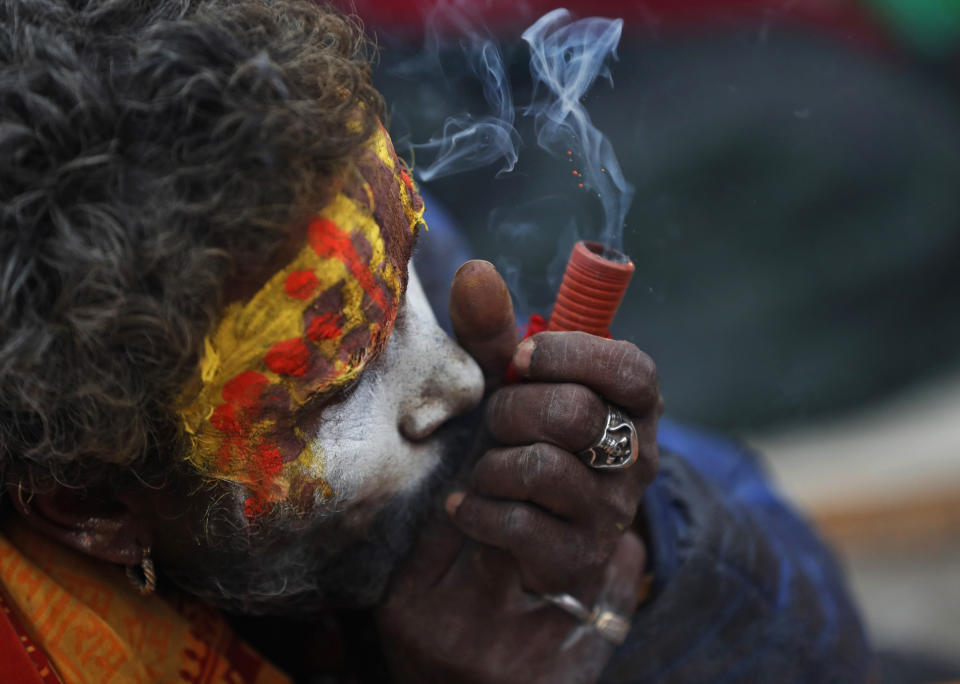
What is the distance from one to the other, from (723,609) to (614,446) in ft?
1.88

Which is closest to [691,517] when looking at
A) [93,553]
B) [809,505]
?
[93,553]

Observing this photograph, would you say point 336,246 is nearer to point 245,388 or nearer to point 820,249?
point 245,388

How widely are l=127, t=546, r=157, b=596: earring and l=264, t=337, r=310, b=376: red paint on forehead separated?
0.41 meters

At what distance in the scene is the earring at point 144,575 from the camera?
1.07 meters

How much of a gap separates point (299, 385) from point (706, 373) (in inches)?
92.9

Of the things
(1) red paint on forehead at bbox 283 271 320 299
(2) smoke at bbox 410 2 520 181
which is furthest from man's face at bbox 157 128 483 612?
(2) smoke at bbox 410 2 520 181

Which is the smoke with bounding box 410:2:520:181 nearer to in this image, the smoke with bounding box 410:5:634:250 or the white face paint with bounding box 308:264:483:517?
the smoke with bounding box 410:5:634:250

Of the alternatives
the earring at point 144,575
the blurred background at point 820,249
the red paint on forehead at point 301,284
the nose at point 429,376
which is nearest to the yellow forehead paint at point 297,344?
the red paint on forehead at point 301,284

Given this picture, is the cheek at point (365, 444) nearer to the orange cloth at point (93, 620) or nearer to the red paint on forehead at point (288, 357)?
the red paint on forehead at point (288, 357)

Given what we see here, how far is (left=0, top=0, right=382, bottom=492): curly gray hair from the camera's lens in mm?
749

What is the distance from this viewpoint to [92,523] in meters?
1.03

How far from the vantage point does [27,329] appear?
→ 770mm

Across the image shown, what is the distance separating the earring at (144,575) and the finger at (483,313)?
1.79 feet

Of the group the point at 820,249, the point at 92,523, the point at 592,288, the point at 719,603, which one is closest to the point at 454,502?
the point at 592,288
